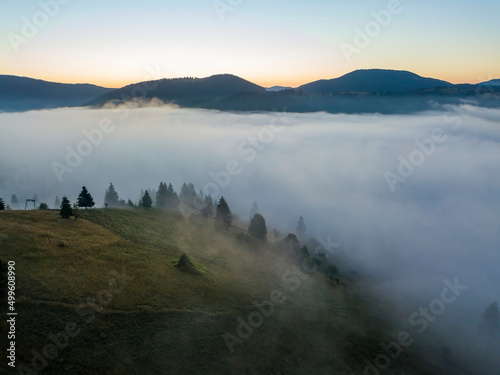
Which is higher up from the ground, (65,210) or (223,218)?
(65,210)

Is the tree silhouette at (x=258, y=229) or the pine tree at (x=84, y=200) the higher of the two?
the pine tree at (x=84, y=200)

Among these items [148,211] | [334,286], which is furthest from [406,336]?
[148,211]

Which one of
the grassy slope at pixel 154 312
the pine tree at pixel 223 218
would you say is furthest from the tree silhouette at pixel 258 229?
the grassy slope at pixel 154 312

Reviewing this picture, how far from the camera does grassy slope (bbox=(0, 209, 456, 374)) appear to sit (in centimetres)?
4006

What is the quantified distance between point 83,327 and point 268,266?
60.2 m

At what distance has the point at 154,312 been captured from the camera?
157 feet

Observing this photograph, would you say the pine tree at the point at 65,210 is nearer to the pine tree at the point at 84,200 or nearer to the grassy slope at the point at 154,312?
the grassy slope at the point at 154,312

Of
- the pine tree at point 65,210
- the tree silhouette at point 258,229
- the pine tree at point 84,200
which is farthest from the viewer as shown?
the tree silhouette at point 258,229

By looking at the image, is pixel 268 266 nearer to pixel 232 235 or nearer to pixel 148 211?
pixel 232 235

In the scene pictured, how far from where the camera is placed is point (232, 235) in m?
112

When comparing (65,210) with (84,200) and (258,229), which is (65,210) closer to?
(84,200)

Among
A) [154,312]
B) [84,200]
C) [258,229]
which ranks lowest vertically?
[258,229]

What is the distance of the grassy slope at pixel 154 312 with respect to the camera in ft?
131

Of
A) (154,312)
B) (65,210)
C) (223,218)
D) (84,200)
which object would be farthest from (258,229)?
(154,312)
